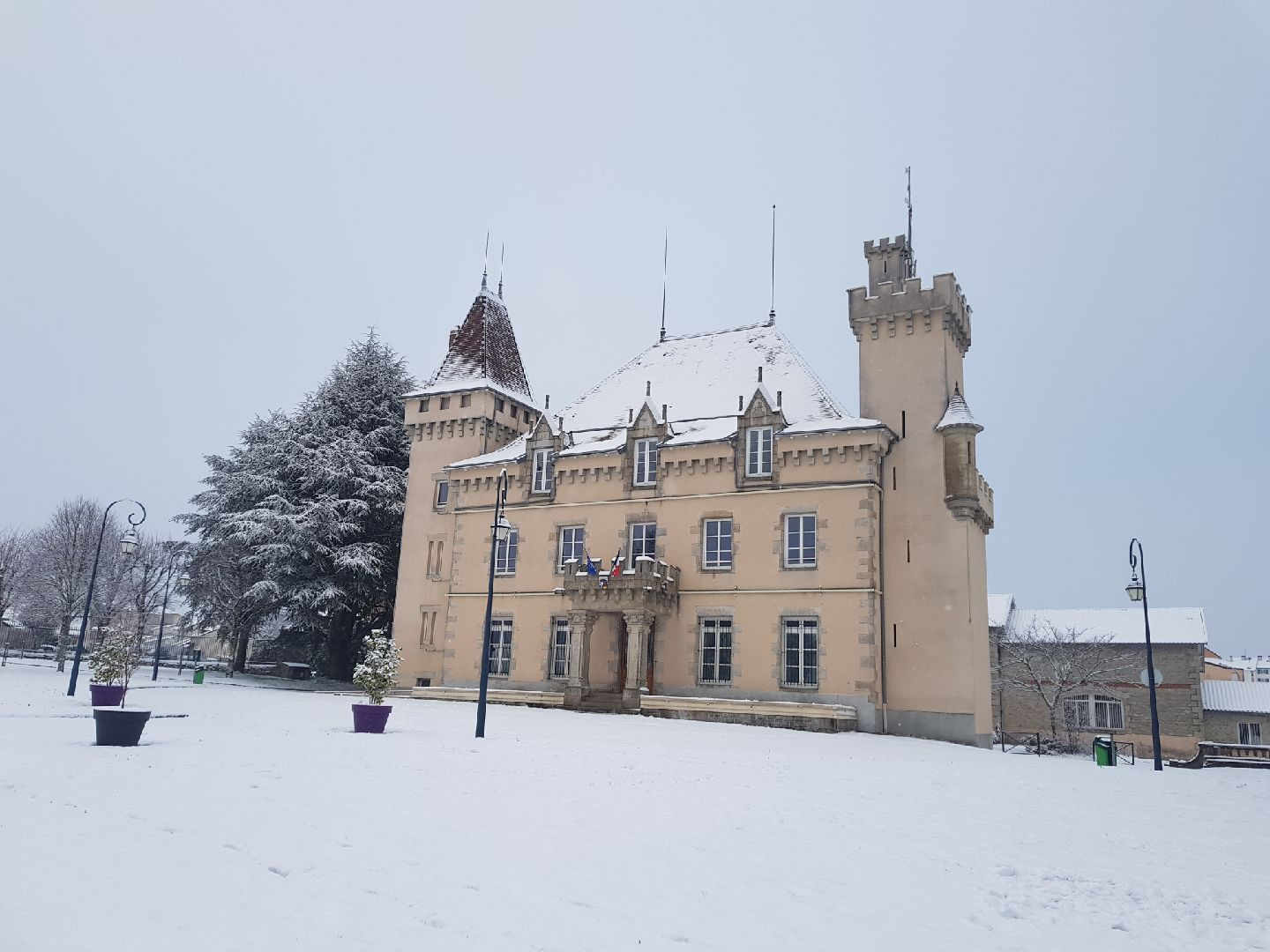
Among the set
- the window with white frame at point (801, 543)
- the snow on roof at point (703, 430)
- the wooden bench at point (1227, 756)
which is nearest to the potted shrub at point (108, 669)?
the snow on roof at point (703, 430)

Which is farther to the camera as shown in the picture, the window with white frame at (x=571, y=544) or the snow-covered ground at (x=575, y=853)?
the window with white frame at (x=571, y=544)

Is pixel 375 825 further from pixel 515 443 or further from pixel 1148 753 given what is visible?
pixel 1148 753

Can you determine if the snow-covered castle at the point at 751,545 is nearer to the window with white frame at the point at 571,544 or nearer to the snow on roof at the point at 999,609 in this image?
the window with white frame at the point at 571,544

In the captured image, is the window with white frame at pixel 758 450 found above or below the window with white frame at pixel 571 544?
above

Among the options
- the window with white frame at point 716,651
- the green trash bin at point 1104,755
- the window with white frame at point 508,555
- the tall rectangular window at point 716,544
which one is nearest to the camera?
the green trash bin at point 1104,755

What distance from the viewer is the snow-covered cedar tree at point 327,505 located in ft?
140

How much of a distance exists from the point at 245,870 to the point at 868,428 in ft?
85.9

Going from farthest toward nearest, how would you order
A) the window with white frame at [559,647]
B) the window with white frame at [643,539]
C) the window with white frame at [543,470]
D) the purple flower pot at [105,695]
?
the window with white frame at [543,470] → the window with white frame at [559,647] → the window with white frame at [643,539] → the purple flower pot at [105,695]

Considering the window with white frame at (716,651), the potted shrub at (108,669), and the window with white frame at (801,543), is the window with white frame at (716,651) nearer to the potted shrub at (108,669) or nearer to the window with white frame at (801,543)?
the window with white frame at (801,543)

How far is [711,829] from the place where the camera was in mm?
11008

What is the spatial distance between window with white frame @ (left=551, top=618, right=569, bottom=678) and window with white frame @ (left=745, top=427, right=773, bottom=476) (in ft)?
30.7

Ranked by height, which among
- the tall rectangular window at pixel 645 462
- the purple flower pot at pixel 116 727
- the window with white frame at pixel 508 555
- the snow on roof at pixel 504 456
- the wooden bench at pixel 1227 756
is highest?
the snow on roof at pixel 504 456

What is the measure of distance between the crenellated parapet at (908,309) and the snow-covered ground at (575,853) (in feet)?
62.5

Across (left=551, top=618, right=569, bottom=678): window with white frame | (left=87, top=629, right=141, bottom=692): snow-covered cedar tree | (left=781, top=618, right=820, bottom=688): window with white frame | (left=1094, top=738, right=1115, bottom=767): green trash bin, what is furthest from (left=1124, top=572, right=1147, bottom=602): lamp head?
(left=87, top=629, right=141, bottom=692): snow-covered cedar tree
